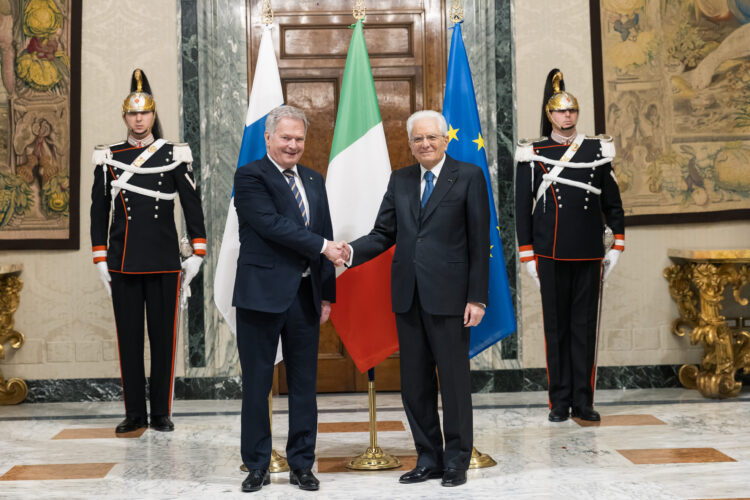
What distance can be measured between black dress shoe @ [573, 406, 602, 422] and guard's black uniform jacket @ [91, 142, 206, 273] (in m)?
2.30

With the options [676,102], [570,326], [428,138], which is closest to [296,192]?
[428,138]

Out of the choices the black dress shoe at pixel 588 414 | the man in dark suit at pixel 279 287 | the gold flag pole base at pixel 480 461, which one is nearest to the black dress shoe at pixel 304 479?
the man in dark suit at pixel 279 287

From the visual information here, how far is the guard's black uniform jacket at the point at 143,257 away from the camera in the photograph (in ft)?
15.5

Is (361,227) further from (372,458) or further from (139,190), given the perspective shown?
(139,190)

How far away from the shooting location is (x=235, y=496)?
11.1 feet

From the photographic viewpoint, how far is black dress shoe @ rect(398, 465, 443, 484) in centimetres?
357

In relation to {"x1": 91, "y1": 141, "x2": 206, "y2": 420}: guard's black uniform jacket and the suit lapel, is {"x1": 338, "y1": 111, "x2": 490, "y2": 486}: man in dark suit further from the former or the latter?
{"x1": 91, "y1": 141, "x2": 206, "y2": 420}: guard's black uniform jacket

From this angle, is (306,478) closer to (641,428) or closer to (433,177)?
(433,177)

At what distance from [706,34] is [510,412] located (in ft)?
9.45

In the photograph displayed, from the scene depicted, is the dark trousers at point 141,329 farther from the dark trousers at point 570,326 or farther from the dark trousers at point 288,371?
the dark trousers at point 570,326

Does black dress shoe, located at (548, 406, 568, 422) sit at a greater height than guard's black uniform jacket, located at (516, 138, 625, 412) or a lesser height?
lesser

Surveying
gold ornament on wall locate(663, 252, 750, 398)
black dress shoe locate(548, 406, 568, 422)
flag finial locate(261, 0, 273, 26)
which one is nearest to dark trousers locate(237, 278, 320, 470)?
flag finial locate(261, 0, 273, 26)

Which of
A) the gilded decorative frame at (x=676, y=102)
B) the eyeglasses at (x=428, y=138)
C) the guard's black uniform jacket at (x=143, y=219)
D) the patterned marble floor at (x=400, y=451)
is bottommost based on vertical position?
the patterned marble floor at (x=400, y=451)

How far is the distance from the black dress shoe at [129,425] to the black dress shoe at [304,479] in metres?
1.51
